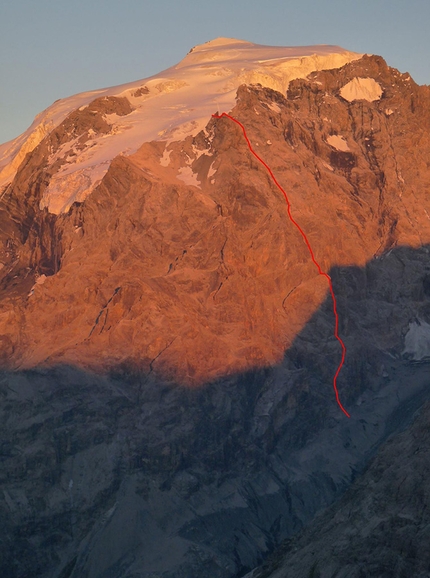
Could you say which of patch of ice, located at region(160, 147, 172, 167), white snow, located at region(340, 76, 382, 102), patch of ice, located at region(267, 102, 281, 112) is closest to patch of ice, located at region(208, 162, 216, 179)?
patch of ice, located at region(160, 147, 172, 167)

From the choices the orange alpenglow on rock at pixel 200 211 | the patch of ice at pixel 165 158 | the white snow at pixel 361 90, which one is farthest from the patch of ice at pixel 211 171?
the white snow at pixel 361 90

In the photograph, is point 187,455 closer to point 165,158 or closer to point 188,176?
point 188,176

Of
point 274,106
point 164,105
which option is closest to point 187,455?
point 274,106

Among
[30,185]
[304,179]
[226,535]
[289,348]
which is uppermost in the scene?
[30,185]

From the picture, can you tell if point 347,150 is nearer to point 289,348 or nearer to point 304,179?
point 304,179

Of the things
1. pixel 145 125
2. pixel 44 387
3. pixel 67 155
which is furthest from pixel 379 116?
pixel 44 387
